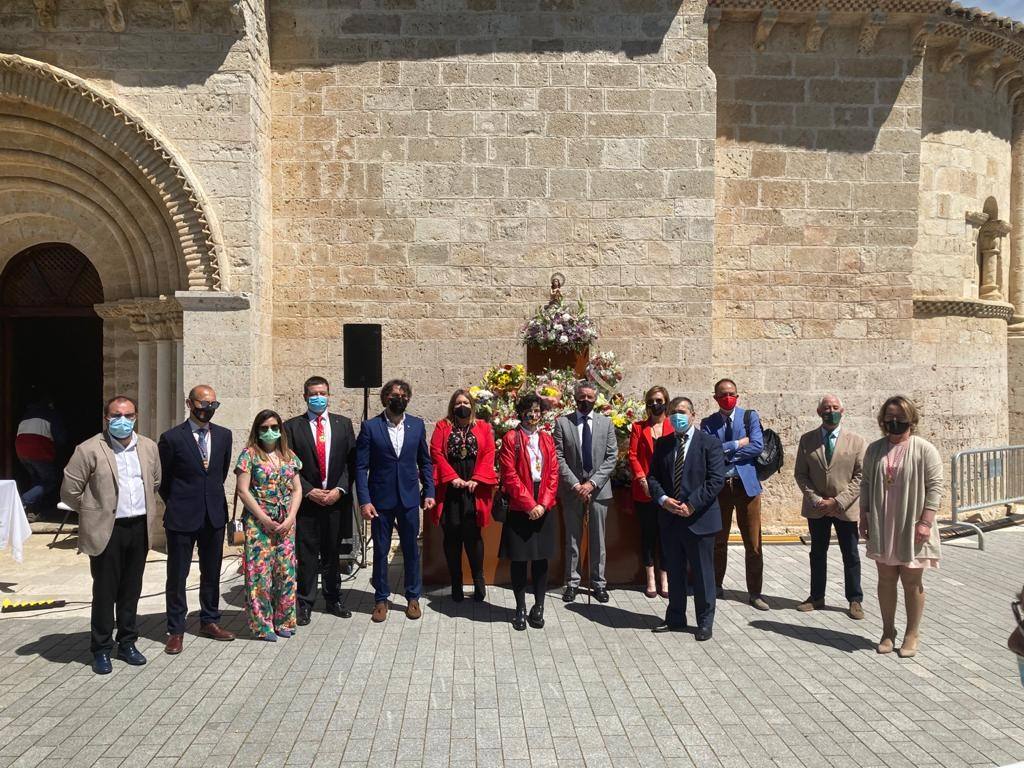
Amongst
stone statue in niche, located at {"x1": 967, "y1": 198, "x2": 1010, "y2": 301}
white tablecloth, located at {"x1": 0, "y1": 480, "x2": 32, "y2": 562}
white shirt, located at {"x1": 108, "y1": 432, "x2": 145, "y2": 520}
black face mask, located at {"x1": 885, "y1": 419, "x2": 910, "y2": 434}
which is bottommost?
white tablecloth, located at {"x1": 0, "y1": 480, "x2": 32, "y2": 562}

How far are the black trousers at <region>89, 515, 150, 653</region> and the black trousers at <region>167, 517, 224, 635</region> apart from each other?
0.23 metres

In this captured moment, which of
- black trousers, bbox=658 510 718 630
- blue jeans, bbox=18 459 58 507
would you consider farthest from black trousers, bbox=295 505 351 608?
blue jeans, bbox=18 459 58 507

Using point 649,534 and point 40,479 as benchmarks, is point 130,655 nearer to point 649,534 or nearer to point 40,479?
point 649,534

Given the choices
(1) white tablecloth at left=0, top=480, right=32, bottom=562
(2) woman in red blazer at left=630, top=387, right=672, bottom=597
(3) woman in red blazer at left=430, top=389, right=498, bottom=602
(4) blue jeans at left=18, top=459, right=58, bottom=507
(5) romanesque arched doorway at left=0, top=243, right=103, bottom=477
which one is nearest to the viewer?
(3) woman in red blazer at left=430, top=389, right=498, bottom=602

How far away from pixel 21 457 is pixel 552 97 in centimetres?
765

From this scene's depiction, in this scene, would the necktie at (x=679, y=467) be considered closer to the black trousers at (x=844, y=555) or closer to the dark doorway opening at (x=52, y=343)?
the black trousers at (x=844, y=555)

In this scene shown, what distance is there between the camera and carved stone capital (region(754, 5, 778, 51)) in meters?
9.06

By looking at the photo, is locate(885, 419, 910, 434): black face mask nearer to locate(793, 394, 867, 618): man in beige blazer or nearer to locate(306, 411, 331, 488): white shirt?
locate(793, 394, 867, 618): man in beige blazer

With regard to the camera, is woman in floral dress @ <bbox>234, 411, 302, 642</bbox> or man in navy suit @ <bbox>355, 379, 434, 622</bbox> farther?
man in navy suit @ <bbox>355, 379, 434, 622</bbox>

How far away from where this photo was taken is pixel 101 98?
7641 millimetres

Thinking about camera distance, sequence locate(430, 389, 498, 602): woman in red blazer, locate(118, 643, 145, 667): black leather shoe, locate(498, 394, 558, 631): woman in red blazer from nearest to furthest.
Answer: locate(118, 643, 145, 667): black leather shoe < locate(498, 394, 558, 631): woman in red blazer < locate(430, 389, 498, 602): woman in red blazer

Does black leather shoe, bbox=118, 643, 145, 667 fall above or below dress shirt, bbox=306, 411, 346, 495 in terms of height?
below

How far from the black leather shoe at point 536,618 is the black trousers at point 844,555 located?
2.34m

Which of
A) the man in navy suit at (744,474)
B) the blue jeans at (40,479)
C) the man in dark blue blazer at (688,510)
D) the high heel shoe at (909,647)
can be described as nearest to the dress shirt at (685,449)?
the man in dark blue blazer at (688,510)
